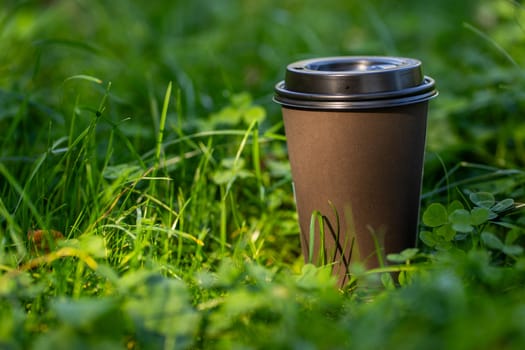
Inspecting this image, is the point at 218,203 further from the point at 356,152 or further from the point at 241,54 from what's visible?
the point at 241,54

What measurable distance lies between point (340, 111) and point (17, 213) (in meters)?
1.08

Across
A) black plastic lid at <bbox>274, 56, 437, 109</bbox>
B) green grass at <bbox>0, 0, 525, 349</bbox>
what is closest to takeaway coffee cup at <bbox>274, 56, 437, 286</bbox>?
black plastic lid at <bbox>274, 56, 437, 109</bbox>

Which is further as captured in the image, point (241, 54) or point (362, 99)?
point (241, 54)

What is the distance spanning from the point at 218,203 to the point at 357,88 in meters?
0.83

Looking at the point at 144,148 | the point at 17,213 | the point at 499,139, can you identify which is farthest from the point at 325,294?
the point at 499,139

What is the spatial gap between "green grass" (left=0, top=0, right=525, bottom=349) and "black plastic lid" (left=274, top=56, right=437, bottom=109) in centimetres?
37

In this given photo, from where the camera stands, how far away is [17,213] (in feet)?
6.65

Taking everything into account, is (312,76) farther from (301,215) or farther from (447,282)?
(447,282)

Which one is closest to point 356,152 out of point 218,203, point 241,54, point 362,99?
point 362,99

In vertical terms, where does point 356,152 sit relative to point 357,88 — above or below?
below

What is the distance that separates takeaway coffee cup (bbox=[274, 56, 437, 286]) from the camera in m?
1.81

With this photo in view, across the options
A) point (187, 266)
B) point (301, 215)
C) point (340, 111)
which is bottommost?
point (187, 266)

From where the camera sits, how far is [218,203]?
2400 millimetres

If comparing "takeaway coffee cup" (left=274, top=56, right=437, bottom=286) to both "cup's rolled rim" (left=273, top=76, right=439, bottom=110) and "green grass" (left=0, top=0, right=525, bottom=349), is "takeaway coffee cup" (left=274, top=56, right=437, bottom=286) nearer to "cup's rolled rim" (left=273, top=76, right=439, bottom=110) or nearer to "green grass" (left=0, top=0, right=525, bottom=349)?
"cup's rolled rim" (left=273, top=76, right=439, bottom=110)
